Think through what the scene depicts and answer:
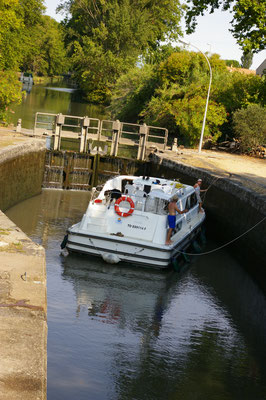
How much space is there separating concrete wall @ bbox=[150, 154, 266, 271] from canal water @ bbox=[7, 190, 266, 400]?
743mm

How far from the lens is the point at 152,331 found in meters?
12.2

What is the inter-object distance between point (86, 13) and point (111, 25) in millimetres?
6093

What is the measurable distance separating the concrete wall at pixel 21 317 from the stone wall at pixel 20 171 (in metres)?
8.11

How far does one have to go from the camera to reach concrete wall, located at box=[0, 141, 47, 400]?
6074 mm

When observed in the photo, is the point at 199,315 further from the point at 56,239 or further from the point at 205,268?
the point at 56,239

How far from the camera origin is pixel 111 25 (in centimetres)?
6794

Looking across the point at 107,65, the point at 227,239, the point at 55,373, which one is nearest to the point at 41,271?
the point at 55,373

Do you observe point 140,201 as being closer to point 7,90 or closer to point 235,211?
point 235,211

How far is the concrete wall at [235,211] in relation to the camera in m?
17.4

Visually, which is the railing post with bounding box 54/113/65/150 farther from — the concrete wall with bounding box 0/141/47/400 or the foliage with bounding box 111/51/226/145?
the concrete wall with bounding box 0/141/47/400

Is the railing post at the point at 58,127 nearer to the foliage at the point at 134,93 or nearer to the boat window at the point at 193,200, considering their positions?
the boat window at the point at 193,200

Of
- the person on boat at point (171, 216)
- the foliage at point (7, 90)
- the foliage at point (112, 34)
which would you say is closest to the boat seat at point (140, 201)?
the person on boat at point (171, 216)

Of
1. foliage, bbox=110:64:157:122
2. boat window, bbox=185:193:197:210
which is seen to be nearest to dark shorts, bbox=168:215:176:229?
boat window, bbox=185:193:197:210

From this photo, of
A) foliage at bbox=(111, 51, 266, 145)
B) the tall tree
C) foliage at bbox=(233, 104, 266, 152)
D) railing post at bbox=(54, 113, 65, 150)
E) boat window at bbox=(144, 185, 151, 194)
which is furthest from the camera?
foliage at bbox=(111, 51, 266, 145)
